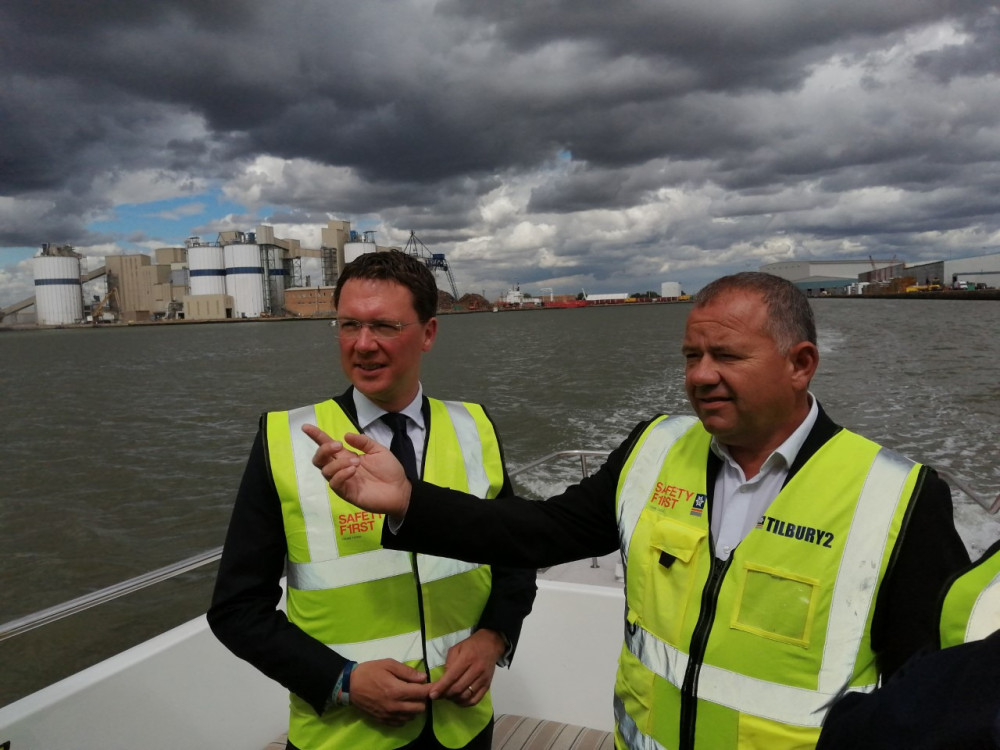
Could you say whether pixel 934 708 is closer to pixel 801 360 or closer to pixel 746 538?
pixel 746 538

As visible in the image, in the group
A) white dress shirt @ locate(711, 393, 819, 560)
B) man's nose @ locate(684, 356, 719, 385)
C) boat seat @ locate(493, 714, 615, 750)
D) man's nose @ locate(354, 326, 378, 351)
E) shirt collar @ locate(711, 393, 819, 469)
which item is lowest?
boat seat @ locate(493, 714, 615, 750)

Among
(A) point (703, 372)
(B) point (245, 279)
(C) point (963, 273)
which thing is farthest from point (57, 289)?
(C) point (963, 273)

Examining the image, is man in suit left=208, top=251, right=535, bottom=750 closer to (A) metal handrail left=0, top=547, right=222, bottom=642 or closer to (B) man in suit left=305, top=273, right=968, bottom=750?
(B) man in suit left=305, top=273, right=968, bottom=750

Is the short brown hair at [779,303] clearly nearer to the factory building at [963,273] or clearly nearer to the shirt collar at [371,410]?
the shirt collar at [371,410]

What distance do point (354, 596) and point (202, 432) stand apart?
15.5 meters

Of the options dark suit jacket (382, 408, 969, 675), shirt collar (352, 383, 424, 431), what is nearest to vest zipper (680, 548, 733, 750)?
dark suit jacket (382, 408, 969, 675)

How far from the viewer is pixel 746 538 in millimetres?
1365

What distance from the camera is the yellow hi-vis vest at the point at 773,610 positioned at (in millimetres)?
1281

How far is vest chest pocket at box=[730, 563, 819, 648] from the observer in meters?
1.29

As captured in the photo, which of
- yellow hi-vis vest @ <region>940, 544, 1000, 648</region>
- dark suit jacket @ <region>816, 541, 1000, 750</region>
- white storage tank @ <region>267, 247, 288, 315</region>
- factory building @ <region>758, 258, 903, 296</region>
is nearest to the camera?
dark suit jacket @ <region>816, 541, 1000, 750</region>

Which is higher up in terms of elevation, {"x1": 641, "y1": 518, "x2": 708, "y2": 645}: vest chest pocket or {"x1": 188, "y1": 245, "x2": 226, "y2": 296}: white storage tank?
{"x1": 188, "y1": 245, "x2": 226, "y2": 296}: white storage tank

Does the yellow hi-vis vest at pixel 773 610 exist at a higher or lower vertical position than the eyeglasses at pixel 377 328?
lower

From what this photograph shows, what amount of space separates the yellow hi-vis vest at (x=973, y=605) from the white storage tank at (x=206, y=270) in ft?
368

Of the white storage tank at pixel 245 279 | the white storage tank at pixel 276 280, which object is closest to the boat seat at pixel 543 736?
the white storage tank at pixel 245 279
